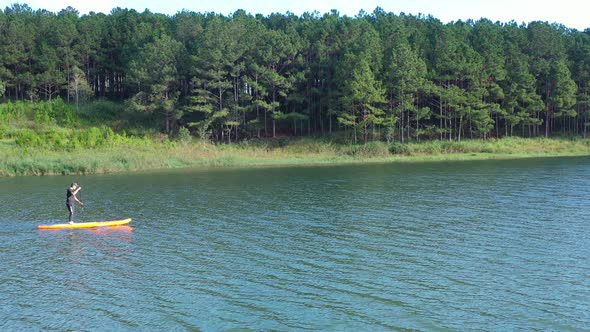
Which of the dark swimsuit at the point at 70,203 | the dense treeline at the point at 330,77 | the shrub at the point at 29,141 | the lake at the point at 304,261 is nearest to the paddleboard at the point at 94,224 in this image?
the dark swimsuit at the point at 70,203

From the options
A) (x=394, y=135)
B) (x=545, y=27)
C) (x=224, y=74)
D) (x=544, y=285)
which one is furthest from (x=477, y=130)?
(x=544, y=285)

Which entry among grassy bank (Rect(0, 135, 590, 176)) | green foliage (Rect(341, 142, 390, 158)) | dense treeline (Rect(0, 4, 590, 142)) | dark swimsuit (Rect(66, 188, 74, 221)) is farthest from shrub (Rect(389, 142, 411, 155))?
dark swimsuit (Rect(66, 188, 74, 221))

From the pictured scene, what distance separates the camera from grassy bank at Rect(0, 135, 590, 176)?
56.5m

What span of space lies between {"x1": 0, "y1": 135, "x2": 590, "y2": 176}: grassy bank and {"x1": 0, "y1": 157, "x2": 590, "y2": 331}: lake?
657 inches

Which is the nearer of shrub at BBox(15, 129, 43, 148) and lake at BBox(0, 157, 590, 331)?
lake at BBox(0, 157, 590, 331)

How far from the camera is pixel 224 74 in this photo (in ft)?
272

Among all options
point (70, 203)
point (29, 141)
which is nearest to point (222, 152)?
point (29, 141)

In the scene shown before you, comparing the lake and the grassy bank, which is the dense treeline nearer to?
the grassy bank

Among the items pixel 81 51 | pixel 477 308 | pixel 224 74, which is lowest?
pixel 477 308

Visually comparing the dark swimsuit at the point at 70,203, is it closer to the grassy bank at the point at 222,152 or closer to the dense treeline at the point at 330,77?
the grassy bank at the point at 222,152

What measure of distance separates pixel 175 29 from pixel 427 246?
87.5 metres

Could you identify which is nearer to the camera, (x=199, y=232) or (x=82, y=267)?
(x=82, y=267)

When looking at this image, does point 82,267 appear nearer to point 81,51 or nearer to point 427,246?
point 427,246

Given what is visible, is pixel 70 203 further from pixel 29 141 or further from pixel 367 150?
pixel 367 150
